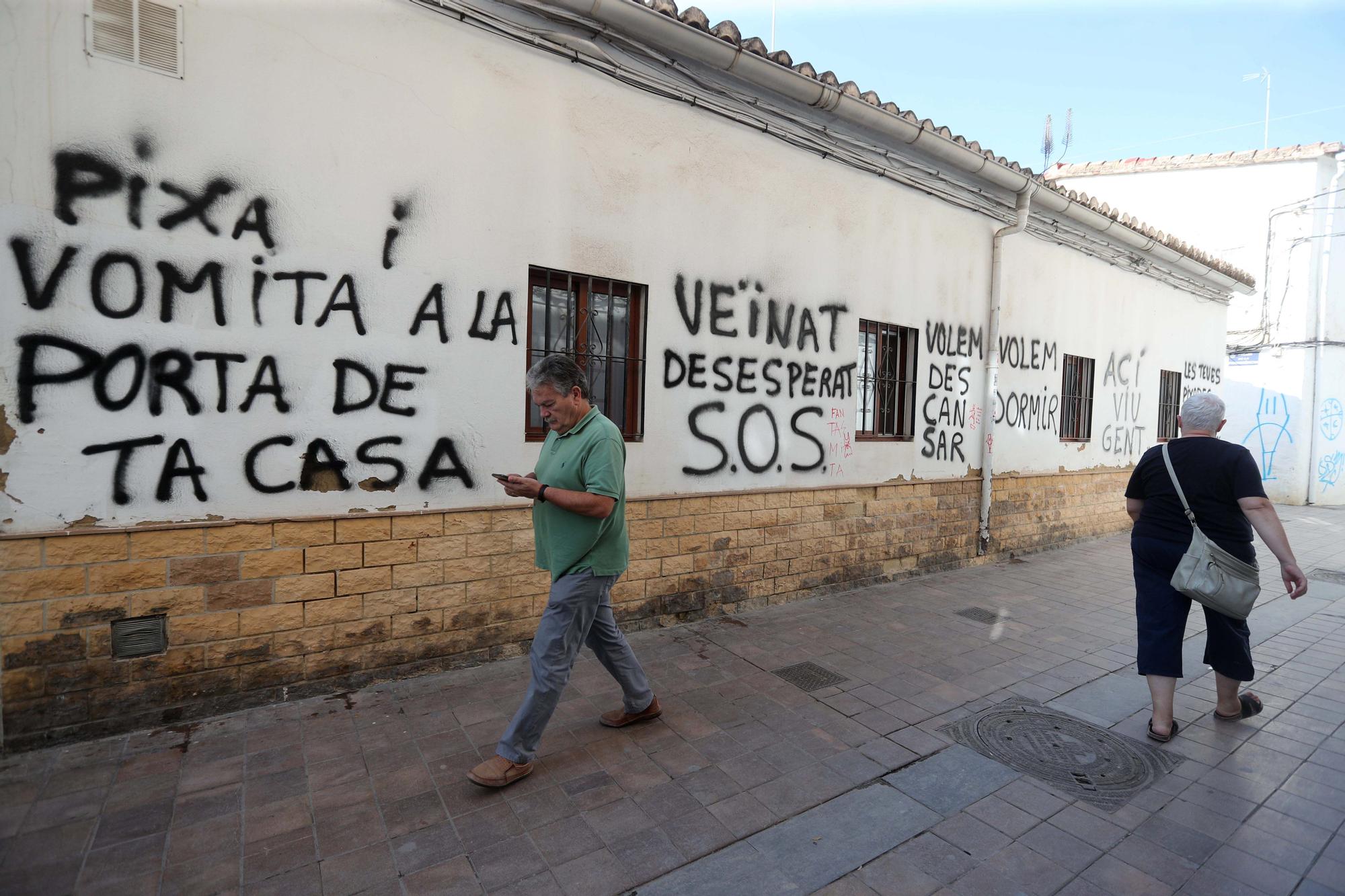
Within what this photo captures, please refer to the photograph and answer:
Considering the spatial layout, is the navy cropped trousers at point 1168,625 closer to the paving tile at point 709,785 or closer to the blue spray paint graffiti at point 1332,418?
the paving tile at point 709,785

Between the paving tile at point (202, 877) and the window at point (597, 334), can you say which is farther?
the window at point (597, 334)

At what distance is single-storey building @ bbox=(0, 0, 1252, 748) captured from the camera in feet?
10.5

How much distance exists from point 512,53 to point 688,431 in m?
2.81

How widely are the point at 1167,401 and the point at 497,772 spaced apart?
12378 millimetres

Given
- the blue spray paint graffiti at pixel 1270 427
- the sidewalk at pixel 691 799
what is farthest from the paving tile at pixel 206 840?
the blue spray paint graffiti at pixel 1270 427

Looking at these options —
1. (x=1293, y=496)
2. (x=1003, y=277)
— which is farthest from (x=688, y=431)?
(x=1293, y=496)

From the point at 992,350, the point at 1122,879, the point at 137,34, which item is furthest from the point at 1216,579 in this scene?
the point at 137,34

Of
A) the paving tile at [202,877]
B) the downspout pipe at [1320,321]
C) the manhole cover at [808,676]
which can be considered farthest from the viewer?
the downspout pipe at [1320,321]

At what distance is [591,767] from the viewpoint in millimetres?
3189

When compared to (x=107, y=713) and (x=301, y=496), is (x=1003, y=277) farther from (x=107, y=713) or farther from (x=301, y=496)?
(x=107, y=713)

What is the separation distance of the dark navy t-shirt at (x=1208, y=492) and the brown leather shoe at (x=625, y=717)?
2.86 metres

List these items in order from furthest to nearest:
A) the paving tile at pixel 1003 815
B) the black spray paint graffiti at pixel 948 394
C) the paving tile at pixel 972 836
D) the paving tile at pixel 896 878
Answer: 1. the black spray paint graffiti at pixel 948 394
2. the paving tile at pixel 1003 815
3. the paving tile at pixel 972 836
4. the paving tile at pixel 896 878

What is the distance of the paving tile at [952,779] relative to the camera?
9.94 feet

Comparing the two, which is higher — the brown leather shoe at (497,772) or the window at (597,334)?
the window at (597,334)
